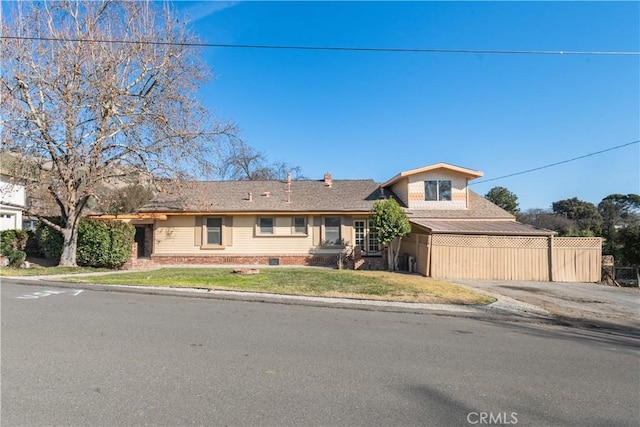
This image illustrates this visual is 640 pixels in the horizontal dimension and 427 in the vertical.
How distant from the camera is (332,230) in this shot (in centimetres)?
2208

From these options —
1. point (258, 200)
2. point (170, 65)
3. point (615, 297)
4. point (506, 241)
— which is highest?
point (170, 65)

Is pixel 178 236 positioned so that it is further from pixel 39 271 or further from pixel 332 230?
pixel 332 230

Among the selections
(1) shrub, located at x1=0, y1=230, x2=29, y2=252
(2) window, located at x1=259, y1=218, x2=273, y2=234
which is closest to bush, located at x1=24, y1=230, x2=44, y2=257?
(1) shrub, located at x1=0, y1=230, x2=29, y2=252

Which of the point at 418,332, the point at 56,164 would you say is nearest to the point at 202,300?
the point at 418,332

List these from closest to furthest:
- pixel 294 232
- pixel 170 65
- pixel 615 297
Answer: pixel 615 297 → pixel 170 65 → pixel 294 232

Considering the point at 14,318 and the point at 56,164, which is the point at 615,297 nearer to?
the point at 14,318

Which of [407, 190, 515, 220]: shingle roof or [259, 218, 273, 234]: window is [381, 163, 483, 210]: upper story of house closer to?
[407, 190, 515, 220]: shingle roof

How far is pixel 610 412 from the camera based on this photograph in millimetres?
3920

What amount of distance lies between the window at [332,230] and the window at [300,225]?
1.16m

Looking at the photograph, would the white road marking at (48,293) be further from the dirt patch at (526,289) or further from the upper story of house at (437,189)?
the upper story of house at (437,189)

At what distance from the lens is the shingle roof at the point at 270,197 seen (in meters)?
21.6

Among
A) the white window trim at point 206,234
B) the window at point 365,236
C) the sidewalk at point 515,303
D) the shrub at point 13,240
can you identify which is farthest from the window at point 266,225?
the shrub at point 13,240

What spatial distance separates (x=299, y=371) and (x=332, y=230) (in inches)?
683

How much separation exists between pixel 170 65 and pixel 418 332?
55.2 ft
